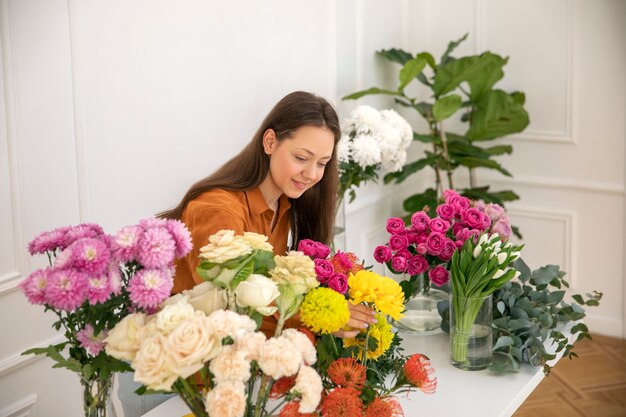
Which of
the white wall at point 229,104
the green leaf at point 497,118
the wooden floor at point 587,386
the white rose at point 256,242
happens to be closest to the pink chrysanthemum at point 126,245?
the white rose at point 256,242

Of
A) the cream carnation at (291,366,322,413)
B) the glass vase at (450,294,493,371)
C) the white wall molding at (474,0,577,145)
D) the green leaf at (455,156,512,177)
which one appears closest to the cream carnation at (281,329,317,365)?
the cream carnation at (291,366,322,413)

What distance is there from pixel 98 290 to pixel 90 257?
0.07m

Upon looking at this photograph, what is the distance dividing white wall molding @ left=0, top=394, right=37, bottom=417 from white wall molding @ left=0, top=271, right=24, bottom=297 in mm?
384

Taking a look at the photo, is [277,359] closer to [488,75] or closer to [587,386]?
[587,386]

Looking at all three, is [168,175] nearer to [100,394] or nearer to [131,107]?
[131,107]

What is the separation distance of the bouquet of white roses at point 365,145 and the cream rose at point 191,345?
2.23 m

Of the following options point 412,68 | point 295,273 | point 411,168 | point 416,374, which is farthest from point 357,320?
point 411,168

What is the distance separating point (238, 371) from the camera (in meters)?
Result: 1.54

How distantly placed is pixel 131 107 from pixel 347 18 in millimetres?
1641

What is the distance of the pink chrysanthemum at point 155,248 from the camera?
5.36 ft

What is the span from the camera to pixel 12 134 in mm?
2695

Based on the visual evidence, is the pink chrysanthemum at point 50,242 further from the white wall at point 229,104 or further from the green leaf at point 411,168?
the green leaf at point 411,168

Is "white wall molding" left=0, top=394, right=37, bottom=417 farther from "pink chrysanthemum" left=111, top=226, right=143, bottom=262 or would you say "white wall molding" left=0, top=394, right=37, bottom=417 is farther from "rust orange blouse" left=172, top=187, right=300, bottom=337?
"pink chrysanthemum" left=111, top=226, right=143, bottom=262

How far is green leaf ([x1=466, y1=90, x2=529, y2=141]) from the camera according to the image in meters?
4.73
